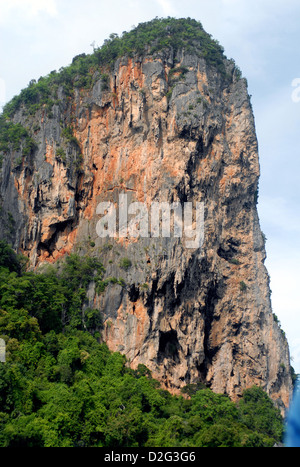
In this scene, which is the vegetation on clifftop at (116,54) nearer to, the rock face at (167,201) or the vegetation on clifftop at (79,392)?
the rock face at (167,201)

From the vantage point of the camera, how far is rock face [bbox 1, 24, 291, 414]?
32.0 meters

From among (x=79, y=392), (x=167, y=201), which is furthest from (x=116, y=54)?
(x=79, y=392)

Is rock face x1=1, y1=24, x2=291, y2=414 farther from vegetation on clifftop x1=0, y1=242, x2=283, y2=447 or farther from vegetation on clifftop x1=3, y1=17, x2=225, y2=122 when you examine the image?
vegetation on clifftop x1=0, y1=242, x2=283, y2=447

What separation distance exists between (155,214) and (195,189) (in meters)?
3.99

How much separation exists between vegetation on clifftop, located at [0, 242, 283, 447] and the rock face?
62.6 inches

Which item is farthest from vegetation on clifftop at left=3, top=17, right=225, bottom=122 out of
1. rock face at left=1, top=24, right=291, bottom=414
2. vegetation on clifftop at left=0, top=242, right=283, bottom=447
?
vegetation on clifftop at left=0, top=242, right=283, bottom=447

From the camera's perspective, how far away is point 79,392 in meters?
23.3

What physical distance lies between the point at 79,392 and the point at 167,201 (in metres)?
14.7

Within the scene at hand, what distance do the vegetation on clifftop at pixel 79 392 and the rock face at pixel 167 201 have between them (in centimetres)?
159

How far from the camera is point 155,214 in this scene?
3341 centimetres

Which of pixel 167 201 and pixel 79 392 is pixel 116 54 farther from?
pixel 79 392

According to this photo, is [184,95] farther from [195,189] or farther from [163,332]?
[163,332]

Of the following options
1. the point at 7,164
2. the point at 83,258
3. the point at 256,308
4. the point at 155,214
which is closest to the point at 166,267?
the point at 155,214
